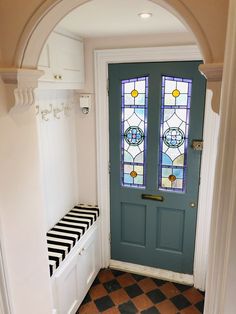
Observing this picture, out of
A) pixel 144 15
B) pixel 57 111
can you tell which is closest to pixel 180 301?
pixel 57 111

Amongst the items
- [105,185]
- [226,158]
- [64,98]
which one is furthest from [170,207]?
[226,158]

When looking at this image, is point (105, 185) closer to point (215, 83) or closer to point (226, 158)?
point (215, 83)

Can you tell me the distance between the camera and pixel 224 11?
0.90 meters

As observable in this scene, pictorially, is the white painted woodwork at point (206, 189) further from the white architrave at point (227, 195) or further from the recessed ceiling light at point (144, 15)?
the white architrave at point (227, 195)

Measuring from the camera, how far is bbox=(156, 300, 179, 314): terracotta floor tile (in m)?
2.47

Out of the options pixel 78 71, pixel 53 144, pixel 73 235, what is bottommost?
pixel 73 235

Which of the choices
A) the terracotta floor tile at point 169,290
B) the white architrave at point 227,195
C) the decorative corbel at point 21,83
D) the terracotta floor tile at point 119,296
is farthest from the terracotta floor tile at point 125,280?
the white architrave at point 227,195

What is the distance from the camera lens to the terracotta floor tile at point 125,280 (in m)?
2.81

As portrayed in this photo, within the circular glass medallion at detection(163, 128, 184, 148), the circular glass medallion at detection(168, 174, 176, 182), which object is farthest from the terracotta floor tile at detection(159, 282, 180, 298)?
the circular glass medallion at detection(163, 128, 184, 148)

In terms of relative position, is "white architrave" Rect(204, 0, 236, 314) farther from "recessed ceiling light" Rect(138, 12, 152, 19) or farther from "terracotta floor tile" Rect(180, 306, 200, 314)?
"terracotta floor tile" Rect(180, 306, 200, 314)

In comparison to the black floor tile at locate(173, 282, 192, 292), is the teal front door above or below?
above

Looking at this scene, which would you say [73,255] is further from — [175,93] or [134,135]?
[175,93]

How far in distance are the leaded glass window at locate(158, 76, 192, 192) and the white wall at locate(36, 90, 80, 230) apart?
909 mm

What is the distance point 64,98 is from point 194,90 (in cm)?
120
